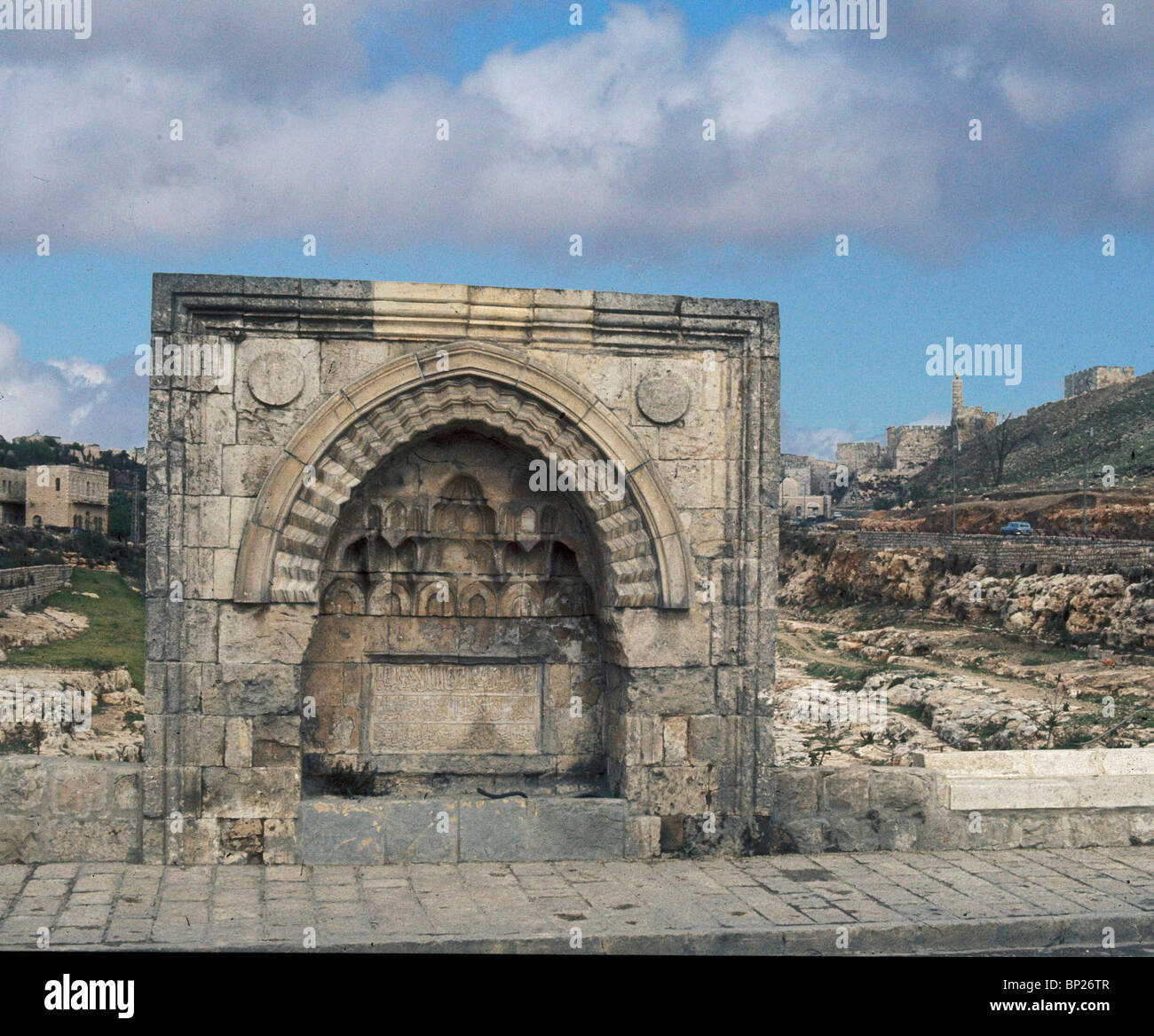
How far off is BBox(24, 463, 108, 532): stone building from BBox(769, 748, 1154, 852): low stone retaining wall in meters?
41.7

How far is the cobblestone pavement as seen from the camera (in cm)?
629

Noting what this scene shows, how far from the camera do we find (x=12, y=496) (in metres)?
47.8

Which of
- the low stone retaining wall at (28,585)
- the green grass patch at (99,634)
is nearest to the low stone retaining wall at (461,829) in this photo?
the green grass patch at (99,634)

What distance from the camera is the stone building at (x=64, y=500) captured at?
45656 millimetres

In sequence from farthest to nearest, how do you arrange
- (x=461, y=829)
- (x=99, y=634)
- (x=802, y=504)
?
(x=802, y=504) < (x=99, y=634) < (x=461, y=829)

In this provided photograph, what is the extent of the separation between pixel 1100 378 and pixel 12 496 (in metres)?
54.8

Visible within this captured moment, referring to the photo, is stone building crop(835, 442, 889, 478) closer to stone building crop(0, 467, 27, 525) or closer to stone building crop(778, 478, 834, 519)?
stone building crop(778, 478, 834, 519)

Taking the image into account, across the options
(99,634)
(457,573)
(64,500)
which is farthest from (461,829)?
(64,500)

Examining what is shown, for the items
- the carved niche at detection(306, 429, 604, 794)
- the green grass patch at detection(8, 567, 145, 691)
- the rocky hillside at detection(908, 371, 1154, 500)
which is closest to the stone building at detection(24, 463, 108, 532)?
the green grass patch at detection(8, 567, 145, 691)

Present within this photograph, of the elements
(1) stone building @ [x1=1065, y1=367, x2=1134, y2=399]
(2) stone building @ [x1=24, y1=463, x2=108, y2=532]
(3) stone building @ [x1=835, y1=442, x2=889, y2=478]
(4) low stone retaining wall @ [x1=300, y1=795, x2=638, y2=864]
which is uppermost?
(1) stone building @ [x1=1065, y1=367, x2=1134, y2=399]

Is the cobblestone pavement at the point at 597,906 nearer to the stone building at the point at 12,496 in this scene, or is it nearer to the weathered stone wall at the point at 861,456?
the stone building at the point at 12,496

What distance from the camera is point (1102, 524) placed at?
38.5 m

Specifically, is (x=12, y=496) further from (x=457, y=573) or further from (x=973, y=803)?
(x=973, y=803)

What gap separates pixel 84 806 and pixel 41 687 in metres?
12.3
